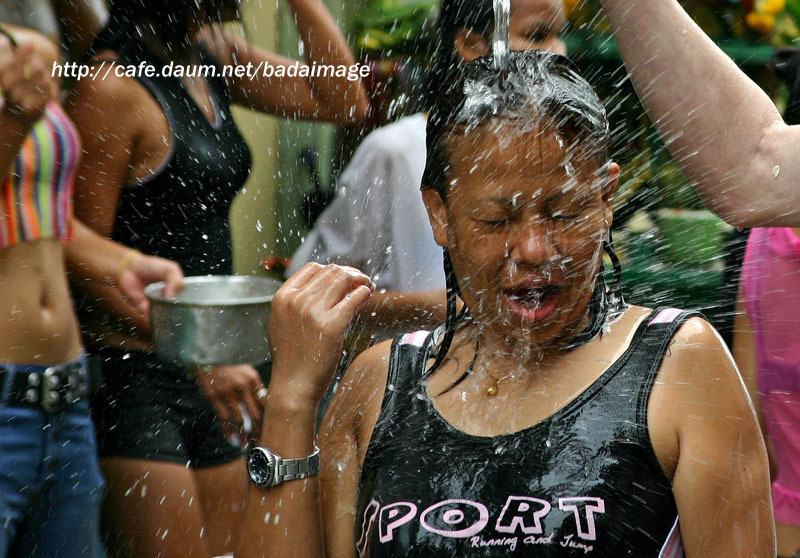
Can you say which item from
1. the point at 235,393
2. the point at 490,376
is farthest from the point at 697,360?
the point at 235,393

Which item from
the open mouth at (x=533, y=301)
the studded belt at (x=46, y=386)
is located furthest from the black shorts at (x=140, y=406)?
the open mouth at (x=533, y=301)

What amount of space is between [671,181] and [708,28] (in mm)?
760

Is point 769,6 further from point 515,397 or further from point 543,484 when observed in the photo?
point 543,484

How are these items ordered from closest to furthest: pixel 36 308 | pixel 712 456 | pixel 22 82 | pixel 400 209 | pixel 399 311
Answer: pixel 712 456 < pixel 22 82 < pixel 36 308 < pixel 399 311 < pixel 400 209

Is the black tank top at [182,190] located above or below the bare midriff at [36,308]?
above

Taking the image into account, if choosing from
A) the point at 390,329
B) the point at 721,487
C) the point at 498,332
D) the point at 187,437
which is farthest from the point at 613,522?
the point at 187,437

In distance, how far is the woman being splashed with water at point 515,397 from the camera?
1.61m

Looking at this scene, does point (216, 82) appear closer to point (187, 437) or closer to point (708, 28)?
point (187, 437)

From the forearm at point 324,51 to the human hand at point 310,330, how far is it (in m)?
1.70

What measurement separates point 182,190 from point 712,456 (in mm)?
1711

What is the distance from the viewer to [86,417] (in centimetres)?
258

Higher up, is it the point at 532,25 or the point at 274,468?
the point at 532,25

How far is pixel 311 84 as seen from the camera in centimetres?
347

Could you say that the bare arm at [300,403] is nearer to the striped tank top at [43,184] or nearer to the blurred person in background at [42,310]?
the blurred person in background at [42,310]
